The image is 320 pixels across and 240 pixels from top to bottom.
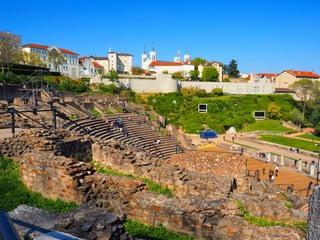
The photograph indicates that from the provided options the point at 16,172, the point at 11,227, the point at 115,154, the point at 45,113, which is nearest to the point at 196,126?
the point at 45,113

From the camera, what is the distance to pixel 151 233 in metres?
6.79

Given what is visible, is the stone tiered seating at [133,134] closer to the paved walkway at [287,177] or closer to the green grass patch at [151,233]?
the paved walkway at [287,177]

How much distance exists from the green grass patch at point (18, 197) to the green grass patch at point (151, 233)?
1.84 metres

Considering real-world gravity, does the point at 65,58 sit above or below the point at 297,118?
above

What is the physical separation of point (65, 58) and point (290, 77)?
76236 millimetres

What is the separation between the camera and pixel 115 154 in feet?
39.7

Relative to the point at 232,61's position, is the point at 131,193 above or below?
below

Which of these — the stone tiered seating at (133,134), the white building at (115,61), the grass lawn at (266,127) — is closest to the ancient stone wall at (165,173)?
the stone tiered seating at (133,134)

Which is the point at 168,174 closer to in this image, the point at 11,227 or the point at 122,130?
the point at 11,227

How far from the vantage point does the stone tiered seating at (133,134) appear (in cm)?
2357

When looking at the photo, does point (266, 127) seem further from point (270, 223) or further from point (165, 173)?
point (270, 223)

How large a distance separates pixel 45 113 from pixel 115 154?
17.7m

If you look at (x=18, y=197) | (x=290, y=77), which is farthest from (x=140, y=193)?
(x=290, y=77)

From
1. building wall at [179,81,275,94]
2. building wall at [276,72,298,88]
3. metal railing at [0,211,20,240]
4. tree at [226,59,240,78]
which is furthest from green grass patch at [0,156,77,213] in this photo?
tree at [226,59,240,78]
